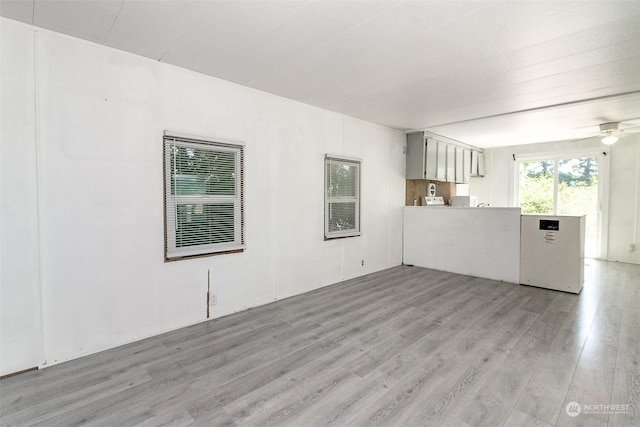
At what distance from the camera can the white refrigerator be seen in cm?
415

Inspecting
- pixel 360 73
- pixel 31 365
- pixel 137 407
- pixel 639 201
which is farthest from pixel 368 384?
pixel 639 201

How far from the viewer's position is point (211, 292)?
3238mm

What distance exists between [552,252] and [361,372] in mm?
3681

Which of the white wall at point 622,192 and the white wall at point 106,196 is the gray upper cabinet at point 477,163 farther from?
the white wall at point 106,196

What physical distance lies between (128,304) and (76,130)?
150 centimetres

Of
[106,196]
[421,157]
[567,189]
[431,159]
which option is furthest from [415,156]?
[106,196]

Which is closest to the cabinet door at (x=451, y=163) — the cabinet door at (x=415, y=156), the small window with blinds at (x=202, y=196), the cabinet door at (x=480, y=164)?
the cabinet door at (x=415, y=156)

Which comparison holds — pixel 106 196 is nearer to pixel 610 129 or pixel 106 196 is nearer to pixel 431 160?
pixel 431 160

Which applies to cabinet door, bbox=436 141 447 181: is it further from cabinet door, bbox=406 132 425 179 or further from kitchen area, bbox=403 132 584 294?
cabinet door, bbox=406 132 425 179

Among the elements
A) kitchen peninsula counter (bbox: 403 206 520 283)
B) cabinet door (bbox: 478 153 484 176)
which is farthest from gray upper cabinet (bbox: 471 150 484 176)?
kitchen peninsula counter (bbox: 403 206 520 283)

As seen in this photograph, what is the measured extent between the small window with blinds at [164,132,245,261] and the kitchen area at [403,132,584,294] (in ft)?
11.7

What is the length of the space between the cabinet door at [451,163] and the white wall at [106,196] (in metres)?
3.91

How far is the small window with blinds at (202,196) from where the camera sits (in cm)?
293

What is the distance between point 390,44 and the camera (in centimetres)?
248
